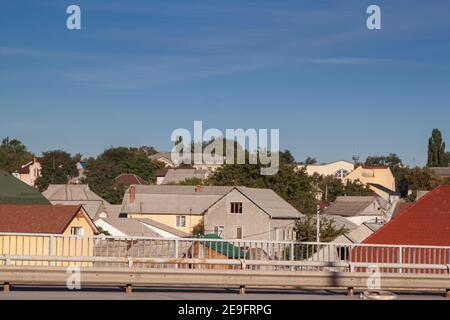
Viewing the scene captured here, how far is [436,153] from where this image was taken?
7042 inches

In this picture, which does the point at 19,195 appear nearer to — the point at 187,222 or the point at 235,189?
the point at 235,189

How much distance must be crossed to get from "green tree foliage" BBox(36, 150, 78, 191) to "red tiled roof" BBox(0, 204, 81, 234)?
109049 millimetres

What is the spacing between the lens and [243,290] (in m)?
17.4

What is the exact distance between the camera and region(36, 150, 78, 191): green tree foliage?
157637 mm

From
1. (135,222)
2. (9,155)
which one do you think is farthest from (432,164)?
(135,222)

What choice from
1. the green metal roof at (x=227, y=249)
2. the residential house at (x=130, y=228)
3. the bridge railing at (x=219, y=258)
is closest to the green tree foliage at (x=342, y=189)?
the residential house at (x=130, y=228)

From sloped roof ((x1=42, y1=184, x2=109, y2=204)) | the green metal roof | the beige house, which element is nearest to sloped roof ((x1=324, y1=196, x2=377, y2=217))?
sloped roof ((x1=42, y1=184, x2=109, y2=204))

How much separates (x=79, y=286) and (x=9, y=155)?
605 feet

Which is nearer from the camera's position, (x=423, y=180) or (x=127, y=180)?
(x=423, y=180)

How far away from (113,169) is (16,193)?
355 feet

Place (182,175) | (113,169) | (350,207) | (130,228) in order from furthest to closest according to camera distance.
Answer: (113,169) < (182,175) < (350,207) < (130,228)

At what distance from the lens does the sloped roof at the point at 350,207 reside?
113m

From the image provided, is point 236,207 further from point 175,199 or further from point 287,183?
point 287,183

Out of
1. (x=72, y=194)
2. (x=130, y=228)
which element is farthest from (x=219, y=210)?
(x=72, y=194)
